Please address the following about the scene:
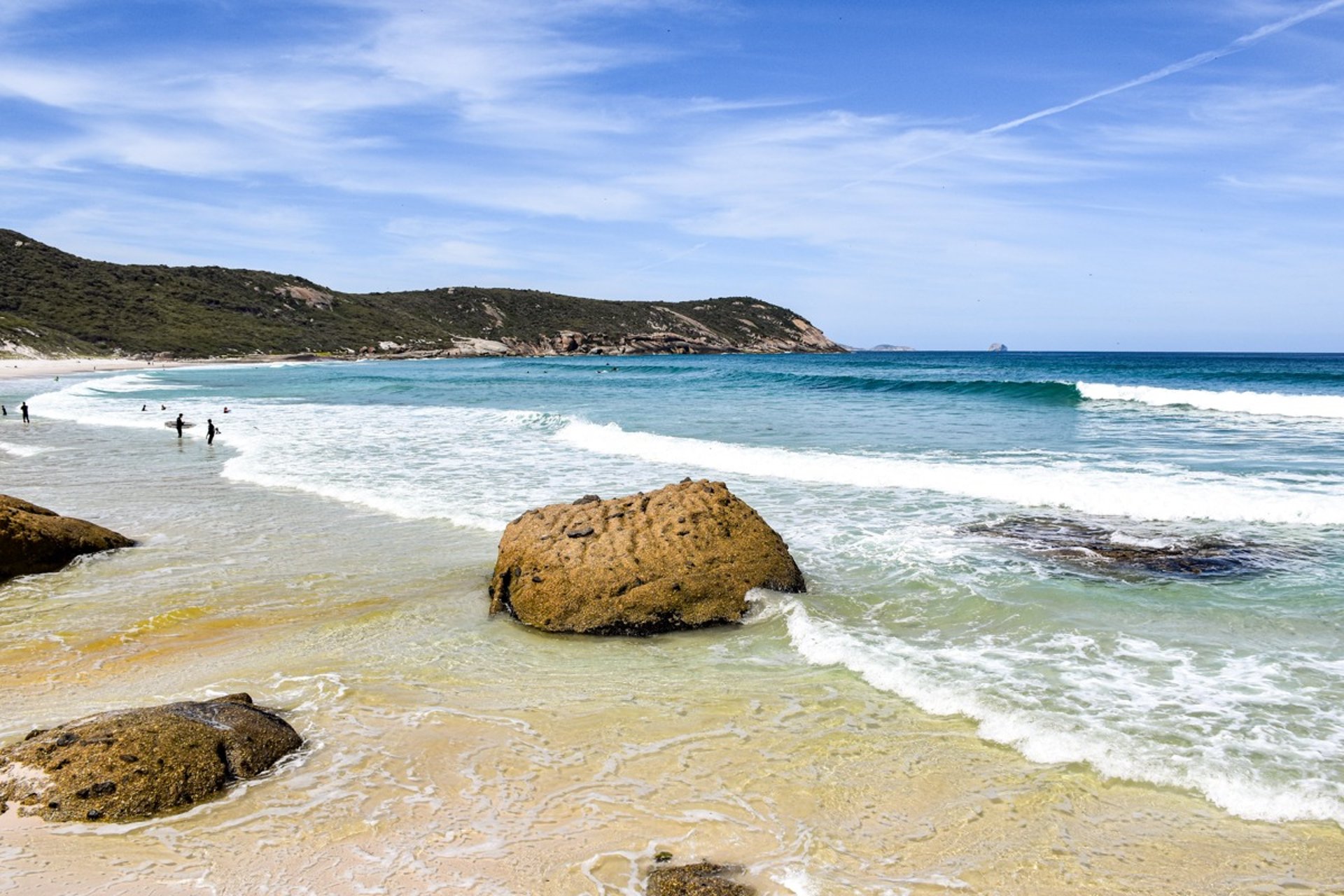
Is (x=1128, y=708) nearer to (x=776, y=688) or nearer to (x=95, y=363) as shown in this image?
(x=776, y=688)

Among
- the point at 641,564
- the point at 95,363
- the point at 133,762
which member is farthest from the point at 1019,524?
the point at 95,363

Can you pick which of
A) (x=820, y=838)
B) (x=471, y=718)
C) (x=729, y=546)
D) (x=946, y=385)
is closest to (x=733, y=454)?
(x=729, y=546)

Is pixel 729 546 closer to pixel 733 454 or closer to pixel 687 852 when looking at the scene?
pixel 687 852

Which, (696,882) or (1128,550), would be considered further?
(1128,550)

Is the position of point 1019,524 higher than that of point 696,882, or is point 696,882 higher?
point 1019,524

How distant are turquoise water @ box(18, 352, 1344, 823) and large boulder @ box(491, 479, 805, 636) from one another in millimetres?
471

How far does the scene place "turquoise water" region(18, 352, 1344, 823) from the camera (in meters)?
5.41

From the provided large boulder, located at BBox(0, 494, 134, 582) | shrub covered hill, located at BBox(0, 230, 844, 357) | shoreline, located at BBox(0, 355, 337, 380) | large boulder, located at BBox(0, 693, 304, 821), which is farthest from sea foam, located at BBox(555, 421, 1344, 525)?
shrub covered hill, located at BBox(0, 230, 844, 357)

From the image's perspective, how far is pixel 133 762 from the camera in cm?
447

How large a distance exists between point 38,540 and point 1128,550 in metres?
11.9

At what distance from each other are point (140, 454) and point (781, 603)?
58.7ft

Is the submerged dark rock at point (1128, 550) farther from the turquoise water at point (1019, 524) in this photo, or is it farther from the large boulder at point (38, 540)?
the large boulder at point (38, 540)

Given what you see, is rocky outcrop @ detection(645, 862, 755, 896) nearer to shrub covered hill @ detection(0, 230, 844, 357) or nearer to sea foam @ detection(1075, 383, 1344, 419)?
sea foam @ detection(1075, 383, 1344, 419)

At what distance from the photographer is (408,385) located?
5072 cm
